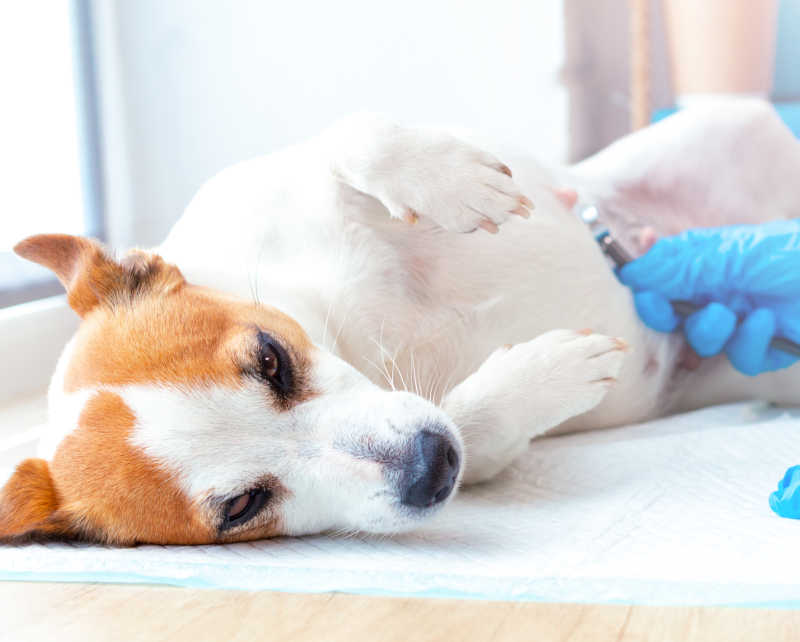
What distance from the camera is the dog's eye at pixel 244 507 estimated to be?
41.7 inches

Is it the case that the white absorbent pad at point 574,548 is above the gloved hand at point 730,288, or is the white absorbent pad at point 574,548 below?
below

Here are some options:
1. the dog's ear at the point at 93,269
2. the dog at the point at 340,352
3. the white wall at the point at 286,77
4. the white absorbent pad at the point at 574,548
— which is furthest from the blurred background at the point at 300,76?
the white absorbent pad at the point at 574,548

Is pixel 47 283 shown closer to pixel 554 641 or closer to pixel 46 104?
pixel 46 104

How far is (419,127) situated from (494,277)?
0.83 ft

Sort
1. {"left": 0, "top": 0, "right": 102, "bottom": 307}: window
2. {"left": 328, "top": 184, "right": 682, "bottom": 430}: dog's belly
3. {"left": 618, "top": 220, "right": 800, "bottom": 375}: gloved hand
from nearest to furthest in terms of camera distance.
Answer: {"left": 328, "top": 184, "right": 682, "bottom": 430}: dog's belly < {"left": 618, "top": 220, "right": 800, "bottom": 375}: gloved hand < {"left": 0, "top": 0, "right": 102, "bottom": 307}: window

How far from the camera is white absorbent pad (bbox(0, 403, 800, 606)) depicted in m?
0.86

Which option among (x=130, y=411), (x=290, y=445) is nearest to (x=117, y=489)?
(x=130, y=411)

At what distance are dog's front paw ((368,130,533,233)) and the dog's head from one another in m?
0.26

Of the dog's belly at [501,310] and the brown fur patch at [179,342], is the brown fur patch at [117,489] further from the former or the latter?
the dog's belly at [501,310]

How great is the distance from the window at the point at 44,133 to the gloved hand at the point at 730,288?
5.72ft

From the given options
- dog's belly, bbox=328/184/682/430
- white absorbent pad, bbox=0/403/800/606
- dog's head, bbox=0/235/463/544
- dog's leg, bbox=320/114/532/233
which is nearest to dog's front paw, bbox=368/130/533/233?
dog's leg, bbox=320/114/532/233

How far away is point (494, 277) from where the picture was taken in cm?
146

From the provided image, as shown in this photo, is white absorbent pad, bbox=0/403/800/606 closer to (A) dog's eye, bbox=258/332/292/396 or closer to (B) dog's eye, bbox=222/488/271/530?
(B) dog's eye, bbox=222/488/271/530

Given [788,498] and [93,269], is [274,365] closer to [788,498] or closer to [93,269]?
[93,269]
